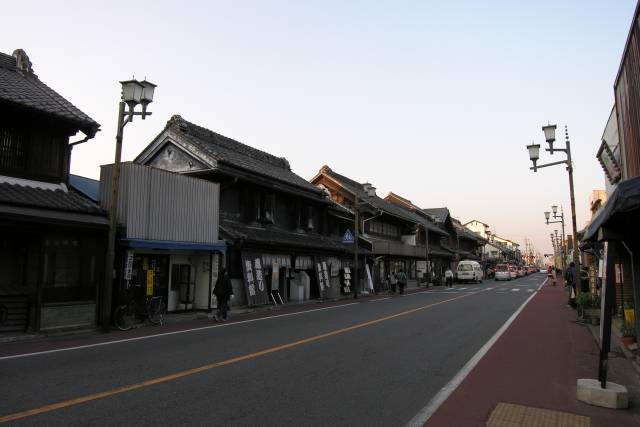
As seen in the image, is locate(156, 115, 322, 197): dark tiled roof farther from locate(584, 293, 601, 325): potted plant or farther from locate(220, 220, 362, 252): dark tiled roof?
locate(584, 293, 601, 325): potted plant

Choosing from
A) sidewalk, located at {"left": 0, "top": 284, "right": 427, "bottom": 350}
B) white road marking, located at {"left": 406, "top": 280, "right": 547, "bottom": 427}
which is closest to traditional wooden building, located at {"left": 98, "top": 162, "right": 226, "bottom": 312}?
sidewalk, located at {"left": 0, "top": 284, "right": 427, "bottom": 350}

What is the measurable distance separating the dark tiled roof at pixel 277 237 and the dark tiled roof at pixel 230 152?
2.76m

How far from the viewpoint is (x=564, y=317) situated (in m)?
17.8

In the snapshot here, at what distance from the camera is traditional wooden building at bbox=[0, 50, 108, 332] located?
12281 millimetres

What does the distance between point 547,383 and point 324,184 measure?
114 ft

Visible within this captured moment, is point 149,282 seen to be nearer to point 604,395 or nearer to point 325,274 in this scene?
point 325,274

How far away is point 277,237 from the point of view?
24219 mm

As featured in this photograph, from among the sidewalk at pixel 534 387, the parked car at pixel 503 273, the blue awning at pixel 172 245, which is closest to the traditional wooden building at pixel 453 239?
the parked car at pixel 503 273

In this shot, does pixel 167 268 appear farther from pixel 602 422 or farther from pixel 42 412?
pixel 602 422

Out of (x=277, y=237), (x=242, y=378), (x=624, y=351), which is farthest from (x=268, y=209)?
(x=242, y=378)

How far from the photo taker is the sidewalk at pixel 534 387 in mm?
5680

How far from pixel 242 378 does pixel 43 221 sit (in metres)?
8.03

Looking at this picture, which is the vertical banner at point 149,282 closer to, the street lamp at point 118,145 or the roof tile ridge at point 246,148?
the street lamp at point 118,145

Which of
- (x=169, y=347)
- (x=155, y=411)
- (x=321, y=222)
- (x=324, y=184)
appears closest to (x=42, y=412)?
(x=155, y=411)
